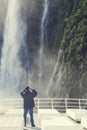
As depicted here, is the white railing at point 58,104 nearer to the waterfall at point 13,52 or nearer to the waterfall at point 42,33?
the waterfall at point 42,33

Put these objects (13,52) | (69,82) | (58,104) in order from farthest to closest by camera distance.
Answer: (13,52)
(58,104)
(69,82)

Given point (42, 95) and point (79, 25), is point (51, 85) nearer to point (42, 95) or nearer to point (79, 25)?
point (42, 95)

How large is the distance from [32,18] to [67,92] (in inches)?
752

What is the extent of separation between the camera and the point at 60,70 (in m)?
44.3

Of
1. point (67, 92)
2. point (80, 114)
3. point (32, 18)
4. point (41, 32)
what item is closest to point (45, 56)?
point (41, 32)

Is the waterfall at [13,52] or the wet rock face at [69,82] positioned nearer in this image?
the wet rock face at [69,82]

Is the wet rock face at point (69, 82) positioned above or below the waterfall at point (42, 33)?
below

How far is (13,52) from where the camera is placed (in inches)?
2274

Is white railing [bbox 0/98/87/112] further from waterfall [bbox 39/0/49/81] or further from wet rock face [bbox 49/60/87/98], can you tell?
waterfall [bbox 39/0/49/81]

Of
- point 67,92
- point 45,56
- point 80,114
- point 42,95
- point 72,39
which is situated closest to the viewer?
point 80,114

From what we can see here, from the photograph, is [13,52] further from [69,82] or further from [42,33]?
[69,82]

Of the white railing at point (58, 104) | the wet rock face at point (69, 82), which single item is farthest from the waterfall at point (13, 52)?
the white railing at point (58, 104)

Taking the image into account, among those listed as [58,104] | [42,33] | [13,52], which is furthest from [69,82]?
[13,52]

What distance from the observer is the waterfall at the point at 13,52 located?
56.4 meters
